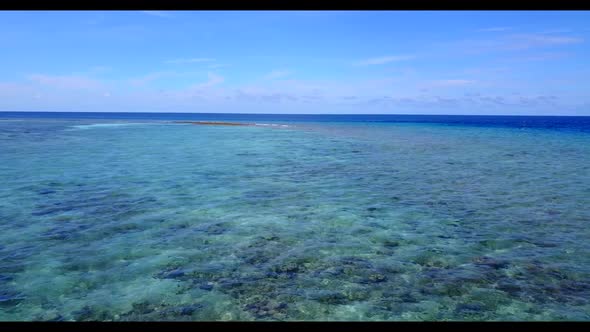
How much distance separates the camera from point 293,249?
10164 mm

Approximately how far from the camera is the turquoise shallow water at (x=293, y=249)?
23.6 feet

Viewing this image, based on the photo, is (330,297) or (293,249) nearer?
(330,297)

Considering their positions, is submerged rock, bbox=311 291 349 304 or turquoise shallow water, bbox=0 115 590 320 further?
submerged rock, bbox=311 291 349 304

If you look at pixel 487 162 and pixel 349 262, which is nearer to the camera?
pixel 349 262

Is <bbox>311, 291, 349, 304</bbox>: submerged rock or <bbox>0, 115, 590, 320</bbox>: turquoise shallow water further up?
<bbox>0, 115, 590, 320</bbox>: turquoise shallow water

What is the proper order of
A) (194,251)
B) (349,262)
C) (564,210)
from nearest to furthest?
(349,262) → (194,251) → (564,210)

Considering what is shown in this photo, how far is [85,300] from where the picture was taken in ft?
24.0

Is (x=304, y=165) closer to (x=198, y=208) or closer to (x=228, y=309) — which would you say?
(x=198, y=208)

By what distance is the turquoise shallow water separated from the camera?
7207 mm

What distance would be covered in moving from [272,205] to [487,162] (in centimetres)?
2046

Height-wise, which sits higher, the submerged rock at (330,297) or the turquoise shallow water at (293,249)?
the turquoise shallow water at (293,249)

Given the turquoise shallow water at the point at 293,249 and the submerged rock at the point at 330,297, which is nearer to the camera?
the turquoise shallow water at the point at 293,249
